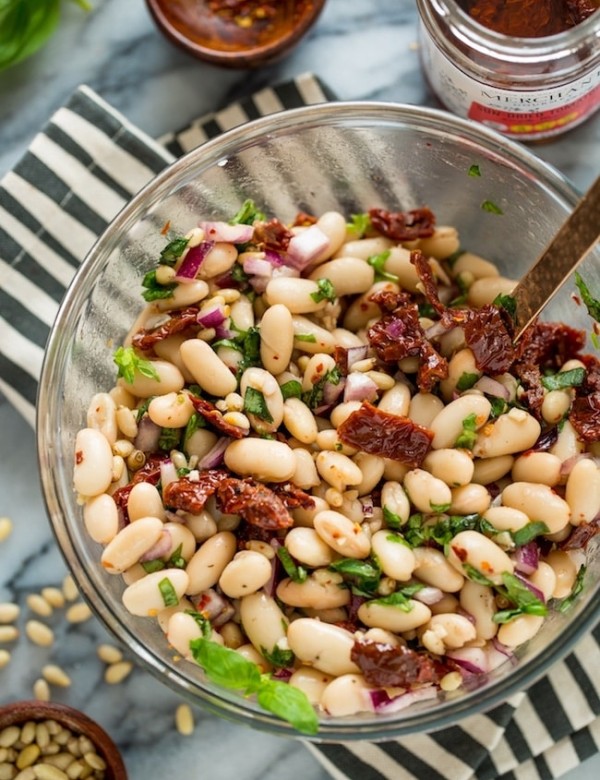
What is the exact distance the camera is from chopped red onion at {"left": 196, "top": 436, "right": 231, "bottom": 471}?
139 centimetres

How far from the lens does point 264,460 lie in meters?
1.33

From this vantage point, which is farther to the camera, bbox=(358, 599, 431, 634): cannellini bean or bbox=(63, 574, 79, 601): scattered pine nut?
bbox=(63, 574, 79, 601): scattered pine nut

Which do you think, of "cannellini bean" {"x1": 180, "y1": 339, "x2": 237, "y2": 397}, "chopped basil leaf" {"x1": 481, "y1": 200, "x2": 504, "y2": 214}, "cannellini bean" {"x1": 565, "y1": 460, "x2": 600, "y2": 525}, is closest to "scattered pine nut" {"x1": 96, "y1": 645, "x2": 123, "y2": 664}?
"cannellini bean" {"x1": 180, "y1": 339, "x2": 237, "y2": 397}

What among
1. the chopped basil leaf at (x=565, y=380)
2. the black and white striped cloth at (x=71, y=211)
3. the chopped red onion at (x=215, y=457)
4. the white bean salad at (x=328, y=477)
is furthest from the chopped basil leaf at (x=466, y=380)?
the black and white striped cloth at (x=71, y=211)

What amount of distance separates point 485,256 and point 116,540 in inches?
29.3

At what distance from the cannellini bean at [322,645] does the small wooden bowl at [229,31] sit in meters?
0.94

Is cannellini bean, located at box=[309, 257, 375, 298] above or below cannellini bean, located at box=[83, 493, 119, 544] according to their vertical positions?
→ below

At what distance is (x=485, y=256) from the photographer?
65.9 inches

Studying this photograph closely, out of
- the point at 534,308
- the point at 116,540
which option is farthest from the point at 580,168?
the point at 116,540

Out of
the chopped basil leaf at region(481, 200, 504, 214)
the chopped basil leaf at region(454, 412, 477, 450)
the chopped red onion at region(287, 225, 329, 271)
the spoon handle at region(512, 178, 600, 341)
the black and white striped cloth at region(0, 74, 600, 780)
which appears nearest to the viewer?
the spoon handle at region(512, 178, 600, 341)

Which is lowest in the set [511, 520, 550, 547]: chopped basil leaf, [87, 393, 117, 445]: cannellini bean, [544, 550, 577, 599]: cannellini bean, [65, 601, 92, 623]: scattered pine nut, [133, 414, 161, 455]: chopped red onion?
[544, 550, 577, 599]: cannellini bean

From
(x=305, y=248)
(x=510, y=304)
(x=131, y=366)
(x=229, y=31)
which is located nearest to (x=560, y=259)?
(x=510, y=304)

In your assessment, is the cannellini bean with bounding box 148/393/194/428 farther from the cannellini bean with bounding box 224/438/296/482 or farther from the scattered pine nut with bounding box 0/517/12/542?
the scattered pine nut with bounding box 0/517/12/542

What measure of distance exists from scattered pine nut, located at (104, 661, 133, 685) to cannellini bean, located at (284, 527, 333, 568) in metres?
0.55
